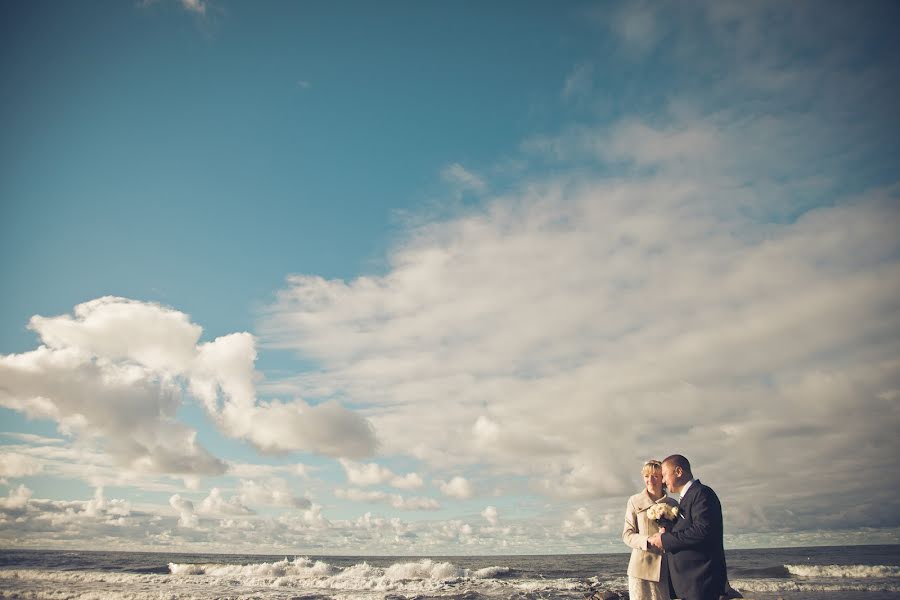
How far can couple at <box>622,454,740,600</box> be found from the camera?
16.8 feet

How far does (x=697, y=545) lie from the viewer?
202 inches

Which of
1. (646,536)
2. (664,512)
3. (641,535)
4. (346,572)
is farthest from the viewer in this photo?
(346,572)

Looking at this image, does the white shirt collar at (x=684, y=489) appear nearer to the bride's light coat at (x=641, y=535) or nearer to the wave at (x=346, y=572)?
the bride's light coat at (x=641, y=535)

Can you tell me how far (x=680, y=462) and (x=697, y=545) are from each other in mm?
862

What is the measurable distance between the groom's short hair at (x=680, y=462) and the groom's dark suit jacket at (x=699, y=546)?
244 millimetres

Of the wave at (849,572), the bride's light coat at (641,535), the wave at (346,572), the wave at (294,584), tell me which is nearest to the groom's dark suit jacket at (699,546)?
the bride's light coat at (641,535)

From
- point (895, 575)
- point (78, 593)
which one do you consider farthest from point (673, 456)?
point (895, 575)

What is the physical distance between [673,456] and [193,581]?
4359 centimetres

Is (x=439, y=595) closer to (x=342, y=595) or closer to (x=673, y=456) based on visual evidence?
(x=342, y=595)

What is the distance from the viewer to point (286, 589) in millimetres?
31781

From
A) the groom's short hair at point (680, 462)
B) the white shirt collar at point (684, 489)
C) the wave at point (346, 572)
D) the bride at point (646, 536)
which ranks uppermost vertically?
the groom's short hair at point (680, 462)

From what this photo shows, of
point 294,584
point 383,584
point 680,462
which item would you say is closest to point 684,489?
point 680,462

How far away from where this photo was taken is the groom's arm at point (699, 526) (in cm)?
505

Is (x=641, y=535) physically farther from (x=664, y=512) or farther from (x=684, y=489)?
(x=684, y=489)
